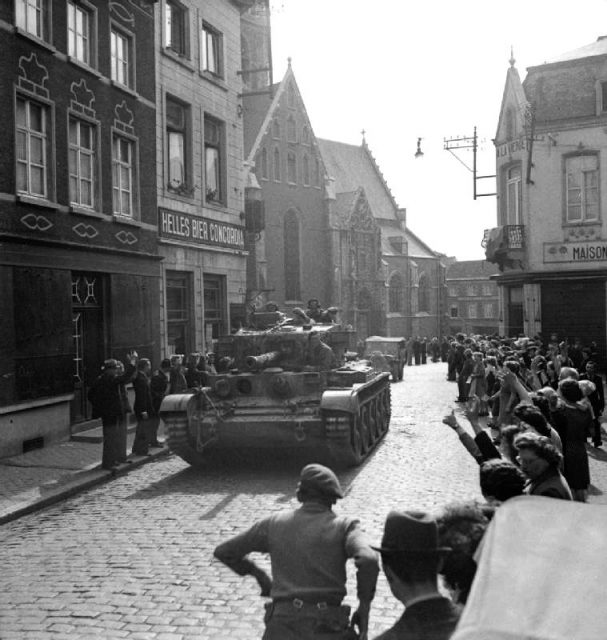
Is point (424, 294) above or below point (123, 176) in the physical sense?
below

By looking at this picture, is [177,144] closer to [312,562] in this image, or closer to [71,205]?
[71,205]

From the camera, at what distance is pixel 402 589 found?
112 inches

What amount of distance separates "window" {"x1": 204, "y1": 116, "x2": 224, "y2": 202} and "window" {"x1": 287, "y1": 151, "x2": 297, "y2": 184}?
2308 centimetres

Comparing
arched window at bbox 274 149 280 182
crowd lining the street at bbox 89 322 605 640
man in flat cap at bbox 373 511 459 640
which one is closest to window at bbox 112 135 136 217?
crowd lining the street at bbox 89 322 605 640

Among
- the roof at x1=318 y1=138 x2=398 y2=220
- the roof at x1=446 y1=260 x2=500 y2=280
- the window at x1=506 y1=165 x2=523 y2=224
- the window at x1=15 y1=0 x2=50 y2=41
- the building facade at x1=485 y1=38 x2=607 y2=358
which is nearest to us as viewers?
the window at x1=15 y1=0 x2=50 y2=41

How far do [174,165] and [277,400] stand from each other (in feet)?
31.7

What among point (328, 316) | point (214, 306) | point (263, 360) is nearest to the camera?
point (263, 360)

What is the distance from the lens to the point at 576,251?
24484 mm

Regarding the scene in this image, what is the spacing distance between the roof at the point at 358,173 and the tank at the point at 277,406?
43.9 metres

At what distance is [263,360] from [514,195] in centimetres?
1680

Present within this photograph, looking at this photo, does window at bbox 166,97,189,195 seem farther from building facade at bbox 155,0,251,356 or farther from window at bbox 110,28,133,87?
window at bbox 110,28,133,87

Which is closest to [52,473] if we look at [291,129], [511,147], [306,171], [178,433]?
[178,433]

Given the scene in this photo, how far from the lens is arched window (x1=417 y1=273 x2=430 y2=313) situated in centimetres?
6197

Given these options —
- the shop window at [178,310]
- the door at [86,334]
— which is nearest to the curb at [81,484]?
the door at [86,334]
